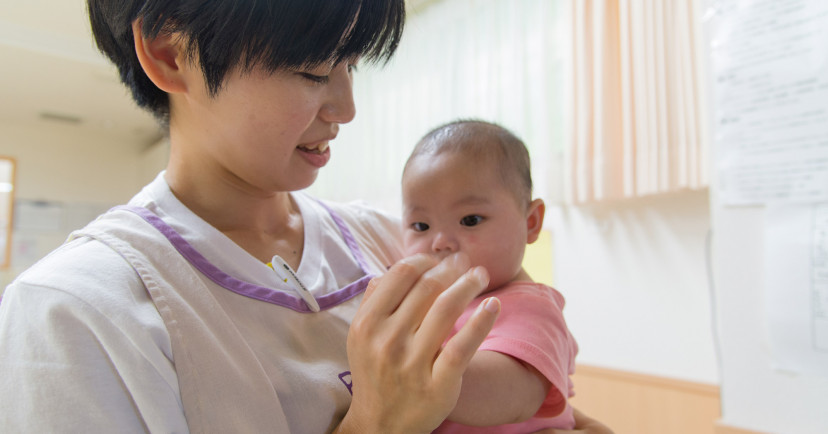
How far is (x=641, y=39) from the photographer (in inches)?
86.6

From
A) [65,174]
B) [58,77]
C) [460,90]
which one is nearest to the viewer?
[460,90]

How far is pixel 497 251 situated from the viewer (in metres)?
1.02

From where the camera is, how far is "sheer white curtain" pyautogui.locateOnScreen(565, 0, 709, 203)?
2053 mm

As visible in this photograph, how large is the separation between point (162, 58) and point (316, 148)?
10.9 inches

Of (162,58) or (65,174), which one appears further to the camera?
(65,174)

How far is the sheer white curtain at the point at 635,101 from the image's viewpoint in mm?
2053

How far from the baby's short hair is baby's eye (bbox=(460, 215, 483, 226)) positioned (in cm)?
10

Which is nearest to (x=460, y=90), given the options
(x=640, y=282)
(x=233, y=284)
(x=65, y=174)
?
(x=640, y=282)

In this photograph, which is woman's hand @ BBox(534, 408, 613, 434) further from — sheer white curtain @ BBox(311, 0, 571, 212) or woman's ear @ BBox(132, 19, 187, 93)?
sheer white curtain @ BBox(311, 0, 571, 212)

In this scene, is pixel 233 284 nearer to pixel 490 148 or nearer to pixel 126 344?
pixel 126 344

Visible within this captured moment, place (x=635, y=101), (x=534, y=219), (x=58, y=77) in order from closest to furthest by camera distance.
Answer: (x=534, y=219), (x=635, y=101), (x=58, y=77)

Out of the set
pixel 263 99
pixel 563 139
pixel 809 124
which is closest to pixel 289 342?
pixel 263 99


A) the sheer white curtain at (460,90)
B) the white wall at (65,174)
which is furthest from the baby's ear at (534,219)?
the white wall at (65,174)

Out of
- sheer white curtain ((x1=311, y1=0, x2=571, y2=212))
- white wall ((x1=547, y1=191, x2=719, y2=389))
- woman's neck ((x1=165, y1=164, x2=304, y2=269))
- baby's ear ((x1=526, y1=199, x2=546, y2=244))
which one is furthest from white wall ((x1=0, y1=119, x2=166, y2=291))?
baby's ear ((x1=526, y1=199, x2=546, y2=244))
